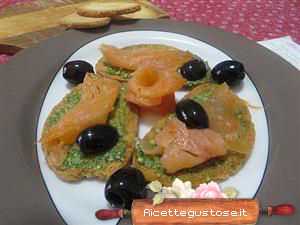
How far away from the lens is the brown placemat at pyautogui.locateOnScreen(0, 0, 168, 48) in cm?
153

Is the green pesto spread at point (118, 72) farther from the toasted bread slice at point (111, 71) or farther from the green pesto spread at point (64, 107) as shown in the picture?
the green pesto spread at point (64, 107)

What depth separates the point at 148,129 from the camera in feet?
4.10

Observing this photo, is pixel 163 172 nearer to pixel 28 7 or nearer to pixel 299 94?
pixel 299 94

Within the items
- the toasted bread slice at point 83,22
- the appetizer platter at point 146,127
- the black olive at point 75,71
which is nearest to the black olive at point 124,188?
the appetizer platter at point 146,127

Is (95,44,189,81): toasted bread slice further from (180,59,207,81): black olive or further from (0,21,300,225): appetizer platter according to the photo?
(180,59,207,81): black olive

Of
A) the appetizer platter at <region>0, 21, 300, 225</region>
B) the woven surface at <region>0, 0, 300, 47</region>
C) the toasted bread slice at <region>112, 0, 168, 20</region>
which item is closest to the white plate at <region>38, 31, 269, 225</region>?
the appetizer platter at <region>0, 21, 300, 225</region>

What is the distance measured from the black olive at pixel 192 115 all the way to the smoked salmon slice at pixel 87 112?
197 millimetres

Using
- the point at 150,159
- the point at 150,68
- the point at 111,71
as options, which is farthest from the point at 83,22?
the point at 150,159

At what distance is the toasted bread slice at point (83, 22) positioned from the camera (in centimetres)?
150

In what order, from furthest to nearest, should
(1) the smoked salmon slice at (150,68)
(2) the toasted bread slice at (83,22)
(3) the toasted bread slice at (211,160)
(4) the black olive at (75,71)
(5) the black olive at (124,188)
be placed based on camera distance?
(2) the toasted bread slice at (83,22) < (4) the black olive at (75,71) < (1) the smoked salmon slice at (150,68) < (3) the toasted bread slice at (211,160) < (5) the black olive at (124,188)

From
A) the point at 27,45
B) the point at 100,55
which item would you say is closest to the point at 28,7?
the point at 27,45

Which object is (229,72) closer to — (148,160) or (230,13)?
(148,160)

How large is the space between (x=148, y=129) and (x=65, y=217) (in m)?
0.36

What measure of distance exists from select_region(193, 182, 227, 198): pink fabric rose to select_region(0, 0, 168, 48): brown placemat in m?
0.81
